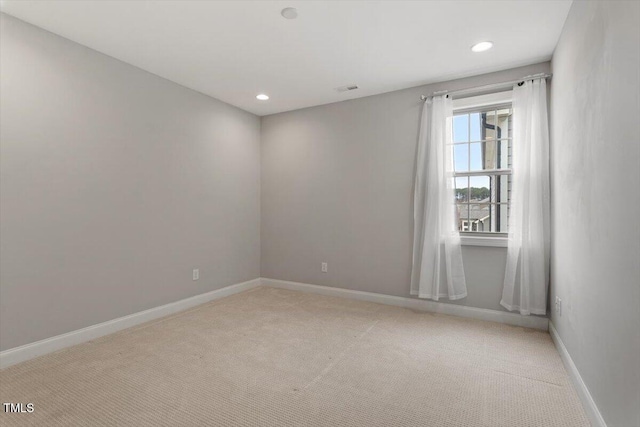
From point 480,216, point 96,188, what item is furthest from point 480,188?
point 96,188

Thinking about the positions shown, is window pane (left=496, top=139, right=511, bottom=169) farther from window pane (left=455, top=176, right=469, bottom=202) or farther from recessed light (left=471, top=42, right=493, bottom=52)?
recessed light (left=471, top=42, right=493, bottom=52)

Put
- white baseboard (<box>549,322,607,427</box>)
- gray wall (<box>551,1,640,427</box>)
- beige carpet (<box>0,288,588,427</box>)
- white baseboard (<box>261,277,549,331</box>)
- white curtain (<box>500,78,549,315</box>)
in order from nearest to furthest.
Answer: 1. gray wall (<box>551,1,640,427</box>)
2. white baseboard (<box>549,322,607,427</box>)
3. beige carpet (<box>0,288,588,427</box>)
4. white curtain (<box>500,78,549,315</box>)
5. white baseboard (<box>261,277,549,331</box>)

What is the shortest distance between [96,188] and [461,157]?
12.0 feet

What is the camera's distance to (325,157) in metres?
4.40

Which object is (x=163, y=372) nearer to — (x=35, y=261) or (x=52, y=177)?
(x=35, y=261)

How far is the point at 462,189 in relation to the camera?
143 inches

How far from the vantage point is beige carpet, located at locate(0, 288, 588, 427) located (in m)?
1.80

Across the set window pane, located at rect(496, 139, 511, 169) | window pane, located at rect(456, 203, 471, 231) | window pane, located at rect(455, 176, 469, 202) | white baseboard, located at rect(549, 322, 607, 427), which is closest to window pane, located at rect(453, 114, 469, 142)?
window pane, located at rect(496, 139, 511, 169)

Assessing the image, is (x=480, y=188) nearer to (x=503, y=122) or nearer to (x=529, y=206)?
(x=529, y=206)

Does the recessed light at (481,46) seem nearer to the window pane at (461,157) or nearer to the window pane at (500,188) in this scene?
the window pane at (461,157)

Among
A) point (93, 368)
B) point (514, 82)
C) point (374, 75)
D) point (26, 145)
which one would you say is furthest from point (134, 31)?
point (514, 82)

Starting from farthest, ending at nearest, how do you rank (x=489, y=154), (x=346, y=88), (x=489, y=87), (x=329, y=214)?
1. (x=329, y=214)
2. (x=346, y=88)
3. (x=489, y=154)
4. (x=489, y=87)

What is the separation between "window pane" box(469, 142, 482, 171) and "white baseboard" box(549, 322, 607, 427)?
1742mm

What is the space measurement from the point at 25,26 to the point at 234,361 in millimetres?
2986
